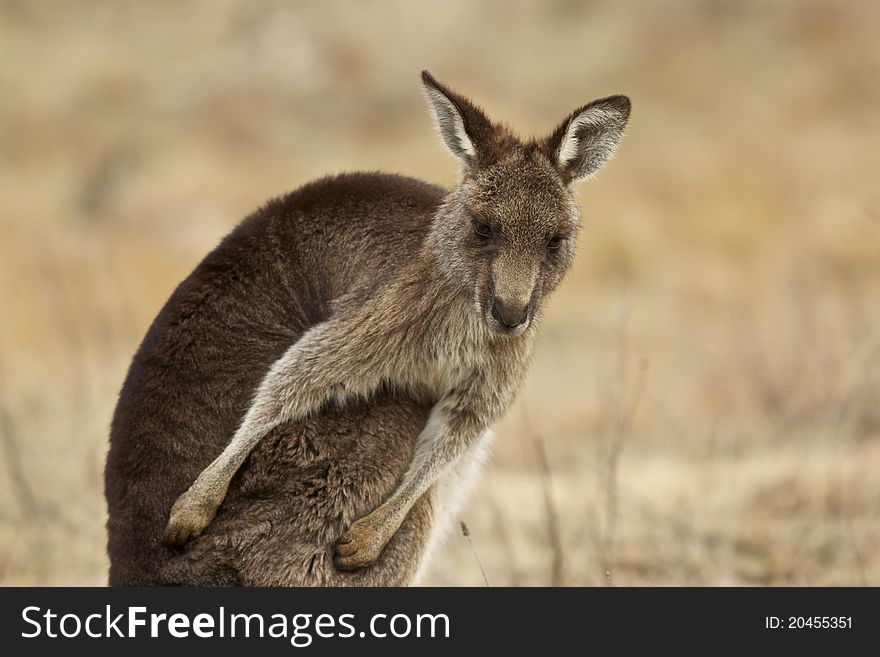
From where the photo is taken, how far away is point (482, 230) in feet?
15.2

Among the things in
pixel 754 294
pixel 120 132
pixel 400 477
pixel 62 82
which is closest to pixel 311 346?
pixel 400 477

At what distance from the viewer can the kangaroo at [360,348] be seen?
452cm

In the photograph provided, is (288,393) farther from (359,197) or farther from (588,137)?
(588,137)

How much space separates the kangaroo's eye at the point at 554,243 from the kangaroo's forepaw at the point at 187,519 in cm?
156

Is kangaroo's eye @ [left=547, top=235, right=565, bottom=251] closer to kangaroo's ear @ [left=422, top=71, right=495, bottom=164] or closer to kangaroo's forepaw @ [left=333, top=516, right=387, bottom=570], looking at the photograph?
kangaroo's ear @ [left=422, top=71, right=495, bottom=164]

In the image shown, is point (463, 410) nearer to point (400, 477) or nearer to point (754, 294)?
point (400, 477)

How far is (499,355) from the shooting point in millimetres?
4891

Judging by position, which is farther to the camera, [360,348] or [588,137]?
Result: [588,137]

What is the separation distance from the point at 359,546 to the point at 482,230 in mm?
1258

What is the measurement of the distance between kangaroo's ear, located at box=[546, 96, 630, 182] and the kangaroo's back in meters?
0.58

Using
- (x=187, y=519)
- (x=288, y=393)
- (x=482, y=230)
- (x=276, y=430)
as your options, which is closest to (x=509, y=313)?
(x=482, y=230)

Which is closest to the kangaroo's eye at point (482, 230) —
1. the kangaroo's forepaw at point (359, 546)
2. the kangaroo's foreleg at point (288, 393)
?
the kangaroo's foreleg at point (288, 393)

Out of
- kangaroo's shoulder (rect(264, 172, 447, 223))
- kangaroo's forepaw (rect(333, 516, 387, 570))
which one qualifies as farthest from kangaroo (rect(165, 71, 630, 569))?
kangaroo's shoulder (rect(264, 172, 447, 223))

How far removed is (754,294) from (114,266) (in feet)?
35.4
